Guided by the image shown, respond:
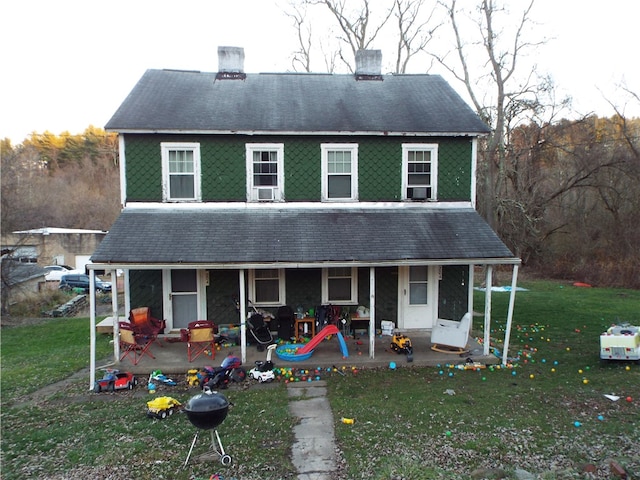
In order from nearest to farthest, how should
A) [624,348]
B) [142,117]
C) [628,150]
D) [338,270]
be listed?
[624,348] → [142,117] → [338,270] → [628,150]

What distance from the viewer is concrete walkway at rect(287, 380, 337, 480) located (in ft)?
16.9

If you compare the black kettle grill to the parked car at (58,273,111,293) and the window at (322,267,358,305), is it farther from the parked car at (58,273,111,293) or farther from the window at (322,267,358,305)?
the parked car at (58,273,111,293)

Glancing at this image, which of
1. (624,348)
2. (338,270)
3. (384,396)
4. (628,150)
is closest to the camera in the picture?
(384,396)

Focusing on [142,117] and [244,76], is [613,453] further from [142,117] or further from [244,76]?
[244,76]

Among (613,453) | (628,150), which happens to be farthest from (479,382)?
(628,150)

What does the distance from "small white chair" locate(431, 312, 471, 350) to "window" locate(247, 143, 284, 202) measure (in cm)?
503

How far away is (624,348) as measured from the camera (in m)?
8.57

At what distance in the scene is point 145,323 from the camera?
31.8 feet

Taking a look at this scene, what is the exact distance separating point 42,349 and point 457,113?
13.1m

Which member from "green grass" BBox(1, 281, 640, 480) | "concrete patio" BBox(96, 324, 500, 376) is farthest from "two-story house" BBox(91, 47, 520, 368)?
"green grass" BBox(1, 281, 640, 480)

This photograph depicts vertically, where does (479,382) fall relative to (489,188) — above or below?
below

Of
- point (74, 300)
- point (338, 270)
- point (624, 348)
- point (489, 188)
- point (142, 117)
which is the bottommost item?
point (74, 300)

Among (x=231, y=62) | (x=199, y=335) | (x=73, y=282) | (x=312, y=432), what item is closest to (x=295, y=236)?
(x=199, y=335)

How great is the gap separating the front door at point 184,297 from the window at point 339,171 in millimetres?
A: 4064
